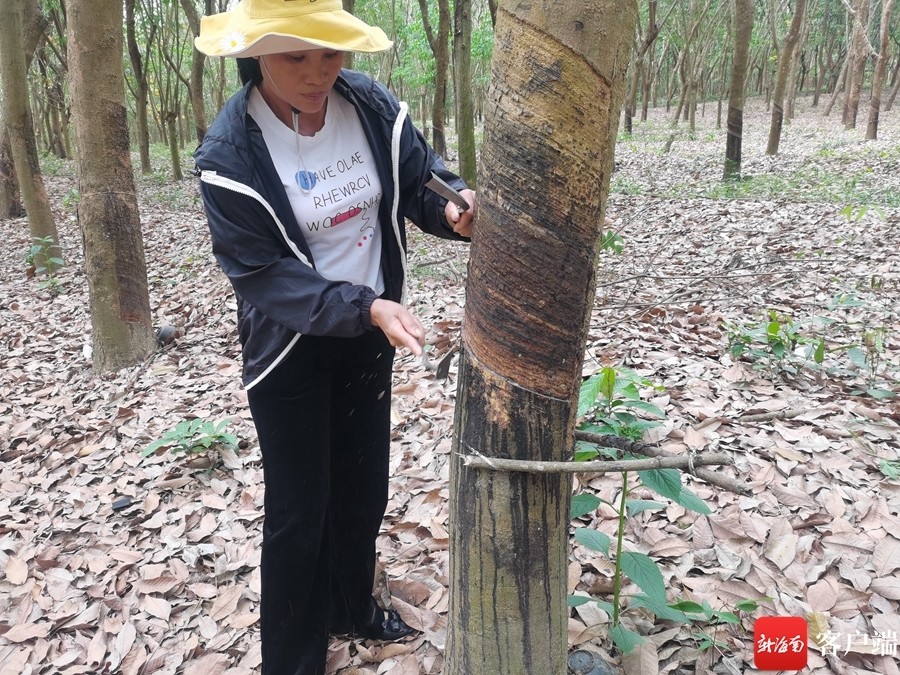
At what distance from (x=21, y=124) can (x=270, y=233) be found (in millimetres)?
6913

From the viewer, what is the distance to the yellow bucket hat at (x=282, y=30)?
1.39m

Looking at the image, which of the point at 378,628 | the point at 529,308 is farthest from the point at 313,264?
the point at 378,628

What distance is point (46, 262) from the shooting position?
6797 mm

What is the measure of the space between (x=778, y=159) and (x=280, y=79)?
12588 millimetres

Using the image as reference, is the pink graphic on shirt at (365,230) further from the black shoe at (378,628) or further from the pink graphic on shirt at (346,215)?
the black shoe at (378,628)

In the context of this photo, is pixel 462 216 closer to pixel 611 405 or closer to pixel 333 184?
pixel 333 184

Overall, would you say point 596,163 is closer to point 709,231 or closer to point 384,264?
point 384,264

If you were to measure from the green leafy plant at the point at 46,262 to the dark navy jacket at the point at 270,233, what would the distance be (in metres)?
6.19

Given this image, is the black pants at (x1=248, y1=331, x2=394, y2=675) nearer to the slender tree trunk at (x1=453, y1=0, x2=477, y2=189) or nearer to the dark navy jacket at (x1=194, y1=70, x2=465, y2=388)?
the dark navy jacket at (x1=194, y1=70, x2=465, y2=388)

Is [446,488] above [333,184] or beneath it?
beneath

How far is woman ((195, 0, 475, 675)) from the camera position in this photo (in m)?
1.43

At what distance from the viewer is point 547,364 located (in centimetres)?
115

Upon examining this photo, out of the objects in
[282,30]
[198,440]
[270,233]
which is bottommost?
[198,440]

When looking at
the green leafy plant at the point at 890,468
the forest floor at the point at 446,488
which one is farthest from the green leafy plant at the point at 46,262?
the green leafy plant at the point at 890,468
